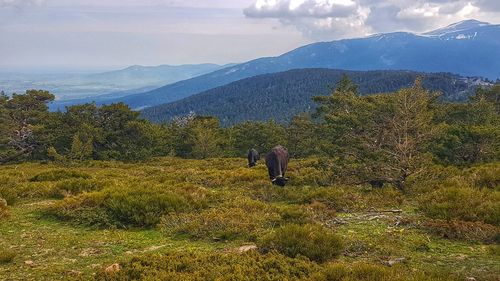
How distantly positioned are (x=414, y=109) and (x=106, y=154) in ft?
134

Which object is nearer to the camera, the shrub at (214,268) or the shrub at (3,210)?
the shrub at (214,268)

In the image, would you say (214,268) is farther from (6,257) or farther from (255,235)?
(6,257)

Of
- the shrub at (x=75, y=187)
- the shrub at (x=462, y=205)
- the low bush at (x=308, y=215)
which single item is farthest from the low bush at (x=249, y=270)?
the shrub at (x=75, y=187)

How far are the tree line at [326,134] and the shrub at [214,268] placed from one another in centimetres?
1031

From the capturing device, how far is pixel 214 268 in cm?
745

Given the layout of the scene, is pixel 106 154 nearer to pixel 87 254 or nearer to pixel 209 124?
pixel 209 124

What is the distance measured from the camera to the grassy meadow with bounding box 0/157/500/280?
7500 millimetres

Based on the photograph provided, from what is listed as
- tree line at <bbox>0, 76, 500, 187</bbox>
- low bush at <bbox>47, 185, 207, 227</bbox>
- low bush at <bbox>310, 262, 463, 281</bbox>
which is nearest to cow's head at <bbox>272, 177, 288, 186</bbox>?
tree line at <bbox>0, 76, 500, 187</bbox>

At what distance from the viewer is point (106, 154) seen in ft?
163

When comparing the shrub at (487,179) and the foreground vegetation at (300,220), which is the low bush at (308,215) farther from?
the shrub at (487,179)

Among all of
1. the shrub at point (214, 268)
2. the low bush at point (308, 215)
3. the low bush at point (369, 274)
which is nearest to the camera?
the low bush at point (369, 274)

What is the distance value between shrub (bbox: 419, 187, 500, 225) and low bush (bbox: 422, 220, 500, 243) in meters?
0.67

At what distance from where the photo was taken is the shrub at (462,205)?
423 inches

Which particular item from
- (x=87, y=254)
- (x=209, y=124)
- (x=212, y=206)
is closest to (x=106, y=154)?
(x=209, y=124)
